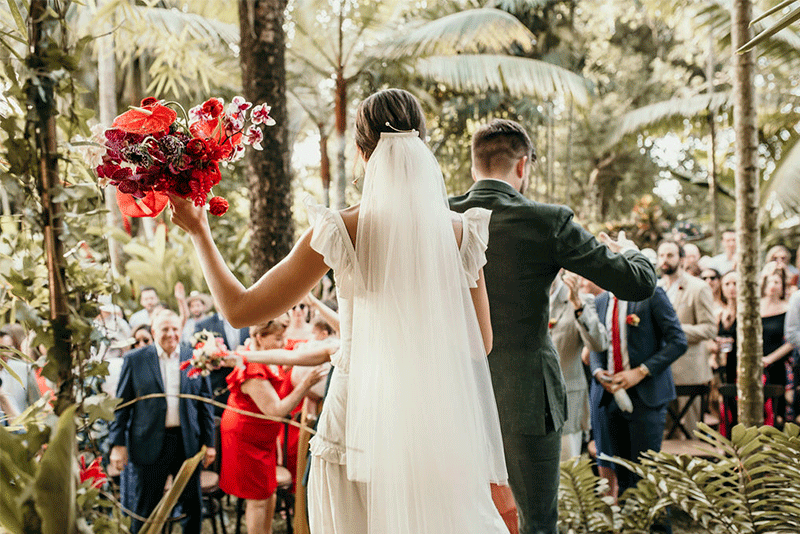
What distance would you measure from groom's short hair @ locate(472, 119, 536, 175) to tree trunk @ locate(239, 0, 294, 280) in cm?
266

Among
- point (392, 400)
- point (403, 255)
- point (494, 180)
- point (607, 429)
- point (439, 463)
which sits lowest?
point (607, 429)

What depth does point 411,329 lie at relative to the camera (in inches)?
85.4

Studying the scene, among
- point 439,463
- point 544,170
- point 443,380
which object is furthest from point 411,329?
point 544,170

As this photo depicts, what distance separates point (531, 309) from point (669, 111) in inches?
589

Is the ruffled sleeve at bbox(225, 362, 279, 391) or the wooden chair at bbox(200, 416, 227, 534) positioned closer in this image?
the ruffled sleeve at bbox(225, 362, 279, 391)

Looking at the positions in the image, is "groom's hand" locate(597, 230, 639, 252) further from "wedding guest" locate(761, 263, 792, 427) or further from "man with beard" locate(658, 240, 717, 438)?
"wedding guest" locate(761, 263, 792, 427)

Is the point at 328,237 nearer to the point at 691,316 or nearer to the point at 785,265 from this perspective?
the point at 691,316

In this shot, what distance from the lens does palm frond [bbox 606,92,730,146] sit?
14203 millimetres

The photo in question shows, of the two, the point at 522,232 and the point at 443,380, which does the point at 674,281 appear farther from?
the point at 443,380

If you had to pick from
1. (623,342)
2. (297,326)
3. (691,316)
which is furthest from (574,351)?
(297,326)

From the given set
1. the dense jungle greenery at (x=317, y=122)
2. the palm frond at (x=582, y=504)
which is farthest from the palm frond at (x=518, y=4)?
the palm frond at (x=582, y=504)

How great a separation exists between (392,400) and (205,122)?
1.04 meters

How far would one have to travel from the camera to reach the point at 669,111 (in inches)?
631

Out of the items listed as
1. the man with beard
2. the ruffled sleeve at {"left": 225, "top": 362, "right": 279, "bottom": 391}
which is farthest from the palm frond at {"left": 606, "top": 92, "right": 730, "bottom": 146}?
the ruffled sleeve at {"left": 225, "top": 362, "right": 279, "bottom": 391}
